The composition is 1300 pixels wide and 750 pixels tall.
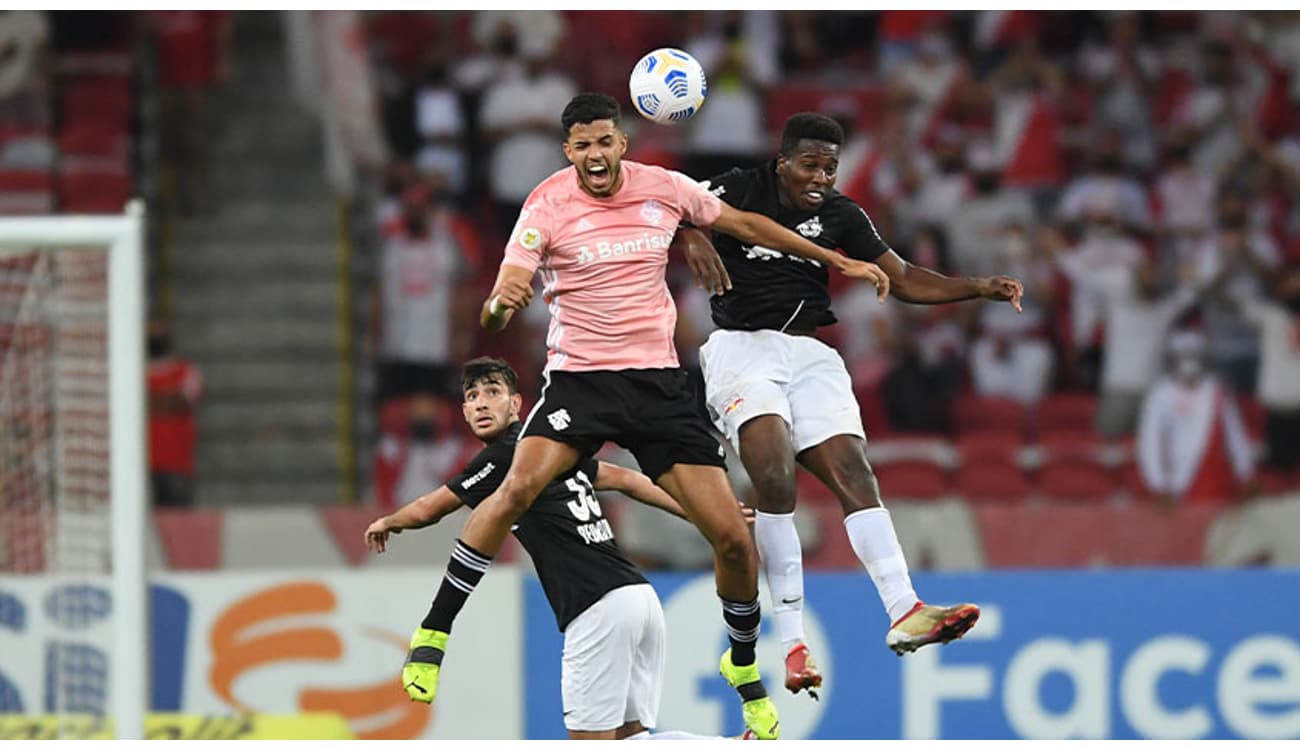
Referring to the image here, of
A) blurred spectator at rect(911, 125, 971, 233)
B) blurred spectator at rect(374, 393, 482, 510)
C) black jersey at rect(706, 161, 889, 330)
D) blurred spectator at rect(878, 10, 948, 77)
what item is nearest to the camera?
black jersey at rect(706, 161, 889, 330)

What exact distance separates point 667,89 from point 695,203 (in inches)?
17.6

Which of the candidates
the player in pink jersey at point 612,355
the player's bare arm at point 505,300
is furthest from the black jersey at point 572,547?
the player's bare arm at point 505,300

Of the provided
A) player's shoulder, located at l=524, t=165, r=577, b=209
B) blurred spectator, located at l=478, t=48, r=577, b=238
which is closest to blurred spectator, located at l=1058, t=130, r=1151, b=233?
blurred spectator, located at l=478, t=48, r=577, b=238

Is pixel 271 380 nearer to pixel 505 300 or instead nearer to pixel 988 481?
pixel 988 481

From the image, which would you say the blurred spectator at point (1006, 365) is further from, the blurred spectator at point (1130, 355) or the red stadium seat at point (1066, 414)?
the blurred spectator at point (1130, 355)

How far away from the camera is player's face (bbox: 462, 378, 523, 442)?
923cm

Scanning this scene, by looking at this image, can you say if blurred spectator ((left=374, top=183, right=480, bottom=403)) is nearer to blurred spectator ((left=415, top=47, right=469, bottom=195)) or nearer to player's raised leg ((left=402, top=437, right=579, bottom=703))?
blurred spectator ((left=415, top=47, right=469, bottom=195))

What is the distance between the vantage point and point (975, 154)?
1756cm

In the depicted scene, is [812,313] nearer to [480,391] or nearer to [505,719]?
[480,391]

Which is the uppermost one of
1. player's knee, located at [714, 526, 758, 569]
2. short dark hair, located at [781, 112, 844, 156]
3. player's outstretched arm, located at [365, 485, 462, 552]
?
short dark hair, located at [781, 112, 844, 156]

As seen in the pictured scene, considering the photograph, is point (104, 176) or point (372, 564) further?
point (104, 176)

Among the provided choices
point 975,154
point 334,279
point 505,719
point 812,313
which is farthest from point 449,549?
point 812,313

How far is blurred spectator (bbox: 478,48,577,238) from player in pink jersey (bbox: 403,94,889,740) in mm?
8164

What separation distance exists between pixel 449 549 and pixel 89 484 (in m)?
5.42
